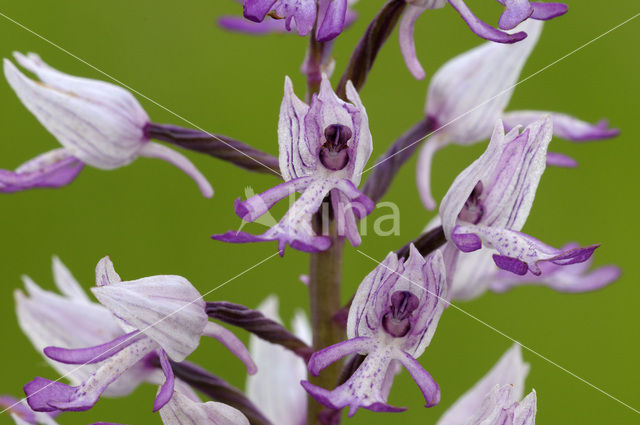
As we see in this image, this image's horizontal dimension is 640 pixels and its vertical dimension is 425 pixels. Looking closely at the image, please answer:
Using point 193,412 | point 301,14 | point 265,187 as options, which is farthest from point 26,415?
point 265,187

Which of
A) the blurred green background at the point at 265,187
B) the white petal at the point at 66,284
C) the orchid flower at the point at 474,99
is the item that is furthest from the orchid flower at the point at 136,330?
the blurred green background at the point at 265,187

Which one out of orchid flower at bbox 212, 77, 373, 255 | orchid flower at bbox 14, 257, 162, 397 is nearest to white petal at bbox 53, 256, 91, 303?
orchid flower at bbox 14, 257, 162, 397

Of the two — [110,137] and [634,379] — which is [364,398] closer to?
[110,137]

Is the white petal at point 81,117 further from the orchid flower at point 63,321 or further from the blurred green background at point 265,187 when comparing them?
the blurred green background at point 265,187

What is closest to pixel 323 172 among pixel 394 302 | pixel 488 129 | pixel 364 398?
pixel 394 302

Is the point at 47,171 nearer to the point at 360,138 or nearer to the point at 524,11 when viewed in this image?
the point at 360,138

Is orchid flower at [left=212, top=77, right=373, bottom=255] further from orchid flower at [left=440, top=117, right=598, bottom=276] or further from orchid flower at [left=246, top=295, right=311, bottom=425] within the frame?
orchid flower at [left=246, top=295, right=311, bottom=425]

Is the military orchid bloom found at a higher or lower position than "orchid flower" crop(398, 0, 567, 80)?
lower

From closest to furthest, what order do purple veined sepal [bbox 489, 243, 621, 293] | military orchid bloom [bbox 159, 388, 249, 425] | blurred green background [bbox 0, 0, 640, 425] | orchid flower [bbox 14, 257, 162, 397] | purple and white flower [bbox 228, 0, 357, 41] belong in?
purple and white flower [bbox 228, 0, 357, 41] < military orchid bloom [bbox 159, 388, 249, 425] < orchid flower [bbox 14, 257, 162, 397] < purple veined sepal [bbox 489, 243, 621, 293] < blurred green background [bbox 0, 0, 640, 425]
